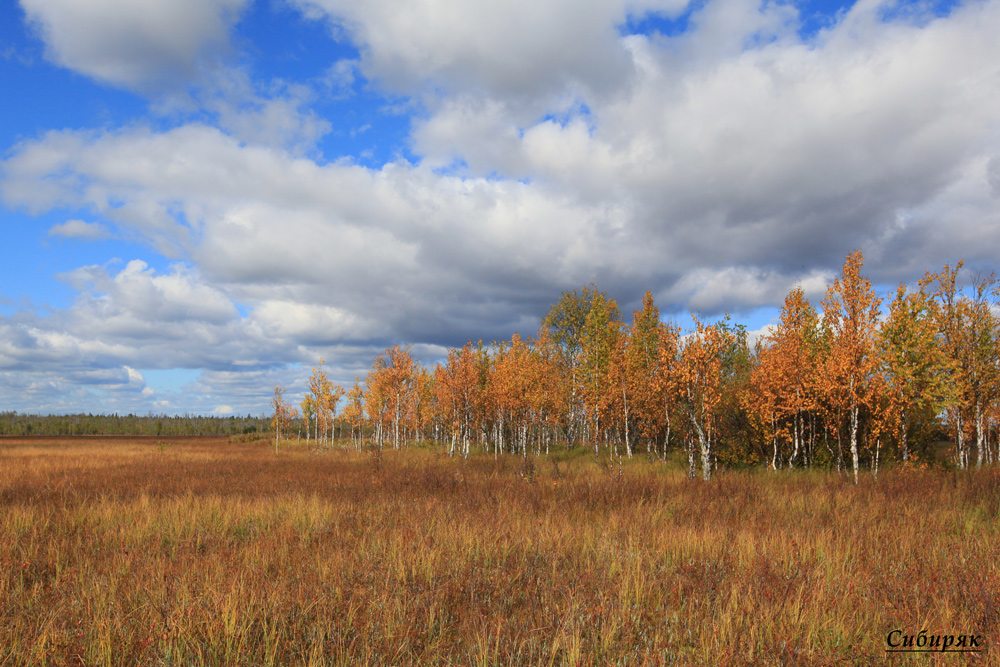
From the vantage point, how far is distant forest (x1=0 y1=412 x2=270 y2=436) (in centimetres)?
9052

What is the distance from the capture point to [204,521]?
9992mm

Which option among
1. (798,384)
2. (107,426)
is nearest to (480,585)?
(798,384)

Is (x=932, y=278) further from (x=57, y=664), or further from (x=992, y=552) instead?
(x=57, y=664)

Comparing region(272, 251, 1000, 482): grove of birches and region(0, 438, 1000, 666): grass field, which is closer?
region(0, 438, 1000, 666): grass field

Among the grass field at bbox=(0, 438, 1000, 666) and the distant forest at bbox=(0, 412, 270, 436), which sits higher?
the grass field at bbox=(0, 438, 1000, 666)

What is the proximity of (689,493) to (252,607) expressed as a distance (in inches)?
491

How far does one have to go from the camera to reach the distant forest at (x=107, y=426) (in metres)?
90.5

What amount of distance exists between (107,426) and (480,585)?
126804 mm

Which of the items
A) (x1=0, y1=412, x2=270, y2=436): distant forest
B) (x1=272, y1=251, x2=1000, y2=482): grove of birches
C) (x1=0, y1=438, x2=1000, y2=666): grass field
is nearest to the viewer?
(x1=0, y1=438, x2=1000, y2=666): grass field

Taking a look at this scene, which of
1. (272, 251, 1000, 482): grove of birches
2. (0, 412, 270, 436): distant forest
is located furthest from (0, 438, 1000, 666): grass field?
(0, 412, 270, 436): distant forest

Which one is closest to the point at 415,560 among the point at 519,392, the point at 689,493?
the point at 689,493

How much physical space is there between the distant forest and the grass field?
85877 millimetres

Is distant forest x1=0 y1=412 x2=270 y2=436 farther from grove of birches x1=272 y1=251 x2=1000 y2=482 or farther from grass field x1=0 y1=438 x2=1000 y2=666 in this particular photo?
grass field x1=0 y1=438 x2=1000 y2=666

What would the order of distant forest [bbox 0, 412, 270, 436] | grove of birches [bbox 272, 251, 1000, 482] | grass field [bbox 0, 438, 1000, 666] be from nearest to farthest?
grass field [bbox 0, 438, 1000, 666]
grove of birches [bbox 272, 251, 1000, 482]
distant forest [bbox 0, 412, 270, 436]
